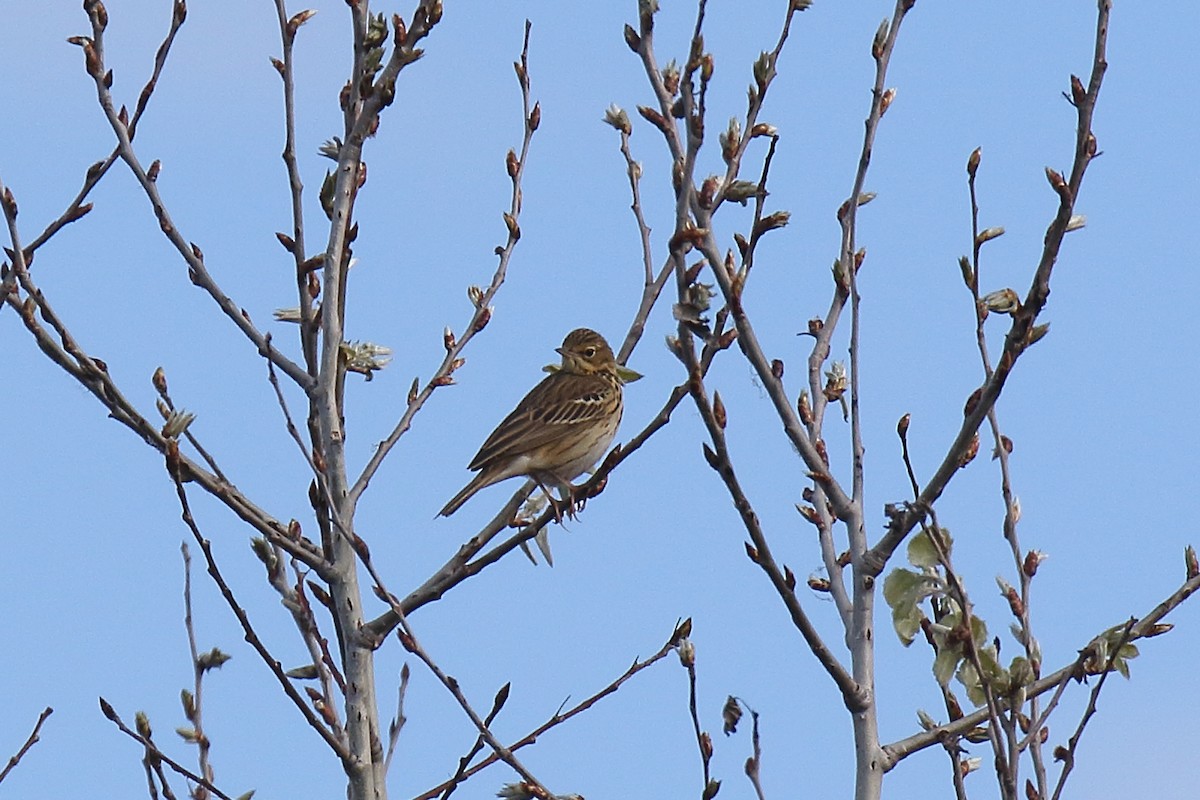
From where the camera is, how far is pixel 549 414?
11148 millimetres

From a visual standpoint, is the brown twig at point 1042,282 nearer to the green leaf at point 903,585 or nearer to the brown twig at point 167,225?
the green leaf at point 903,585

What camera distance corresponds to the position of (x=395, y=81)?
677 centimetres

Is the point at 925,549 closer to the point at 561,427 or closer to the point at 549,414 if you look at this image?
the point at 561,427

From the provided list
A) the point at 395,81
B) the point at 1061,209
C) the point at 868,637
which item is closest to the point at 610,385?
the point at 395,81

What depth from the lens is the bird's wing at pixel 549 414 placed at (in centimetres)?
1034

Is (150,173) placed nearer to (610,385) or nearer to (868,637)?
(868,637)

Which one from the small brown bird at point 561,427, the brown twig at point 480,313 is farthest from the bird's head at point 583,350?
the brown twig at point 480,313

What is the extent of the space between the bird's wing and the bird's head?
0.12 meters

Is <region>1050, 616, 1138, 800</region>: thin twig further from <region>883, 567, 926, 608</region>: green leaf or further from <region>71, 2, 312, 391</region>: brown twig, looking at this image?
<region>71, 2, 312, 391</region>: brown twig

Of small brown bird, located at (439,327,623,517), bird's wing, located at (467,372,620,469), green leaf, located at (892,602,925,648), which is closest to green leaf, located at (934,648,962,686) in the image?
green leaf, located at (892,602,925,648)

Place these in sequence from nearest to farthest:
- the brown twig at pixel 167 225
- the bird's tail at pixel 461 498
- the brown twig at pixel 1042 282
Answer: the brown twig at pixel 1042 282
the brown twig at pixel 167 225
the bird's tail at pixel 461 498

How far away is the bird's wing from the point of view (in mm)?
10344

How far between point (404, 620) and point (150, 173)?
7.26 feet

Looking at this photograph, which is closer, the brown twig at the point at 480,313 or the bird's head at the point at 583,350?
the brown twig at the point at 480,313
